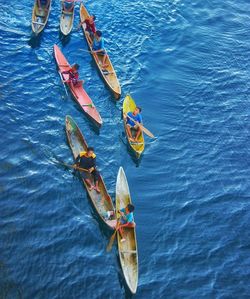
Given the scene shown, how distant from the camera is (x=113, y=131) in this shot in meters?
23.9

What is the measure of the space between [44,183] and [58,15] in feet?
49.9

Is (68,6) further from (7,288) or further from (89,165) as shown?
(7,288)

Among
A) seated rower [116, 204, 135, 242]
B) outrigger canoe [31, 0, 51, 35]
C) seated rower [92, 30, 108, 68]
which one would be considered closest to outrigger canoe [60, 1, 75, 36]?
outrigger canoe [31, 0, 51, 35]

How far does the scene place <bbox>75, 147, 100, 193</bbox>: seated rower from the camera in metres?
20.3

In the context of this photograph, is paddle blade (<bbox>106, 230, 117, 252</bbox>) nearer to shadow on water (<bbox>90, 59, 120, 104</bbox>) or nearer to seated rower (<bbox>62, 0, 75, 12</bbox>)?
shadow on water (<bbox>90, 59, 120, 104</bbox>)

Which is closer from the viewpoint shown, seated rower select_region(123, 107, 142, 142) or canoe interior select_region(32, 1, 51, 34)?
seated rower select_region(123, 107, 142, 142)

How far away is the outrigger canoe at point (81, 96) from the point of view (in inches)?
930

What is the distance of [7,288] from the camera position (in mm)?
16141

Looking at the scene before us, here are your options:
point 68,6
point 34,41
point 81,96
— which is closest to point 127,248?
point 81,96

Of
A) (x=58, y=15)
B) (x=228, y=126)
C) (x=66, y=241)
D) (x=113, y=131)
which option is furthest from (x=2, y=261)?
(x=58, y=15)

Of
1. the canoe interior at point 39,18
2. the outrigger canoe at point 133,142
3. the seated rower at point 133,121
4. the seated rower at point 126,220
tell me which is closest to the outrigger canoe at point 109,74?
the outrigger canoe at point 133,142

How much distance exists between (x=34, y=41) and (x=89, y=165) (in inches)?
458

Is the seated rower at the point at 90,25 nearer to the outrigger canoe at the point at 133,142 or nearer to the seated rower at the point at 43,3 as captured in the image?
the seated rower at the point at 43,3

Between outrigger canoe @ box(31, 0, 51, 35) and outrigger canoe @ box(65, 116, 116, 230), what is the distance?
27.9 ft
